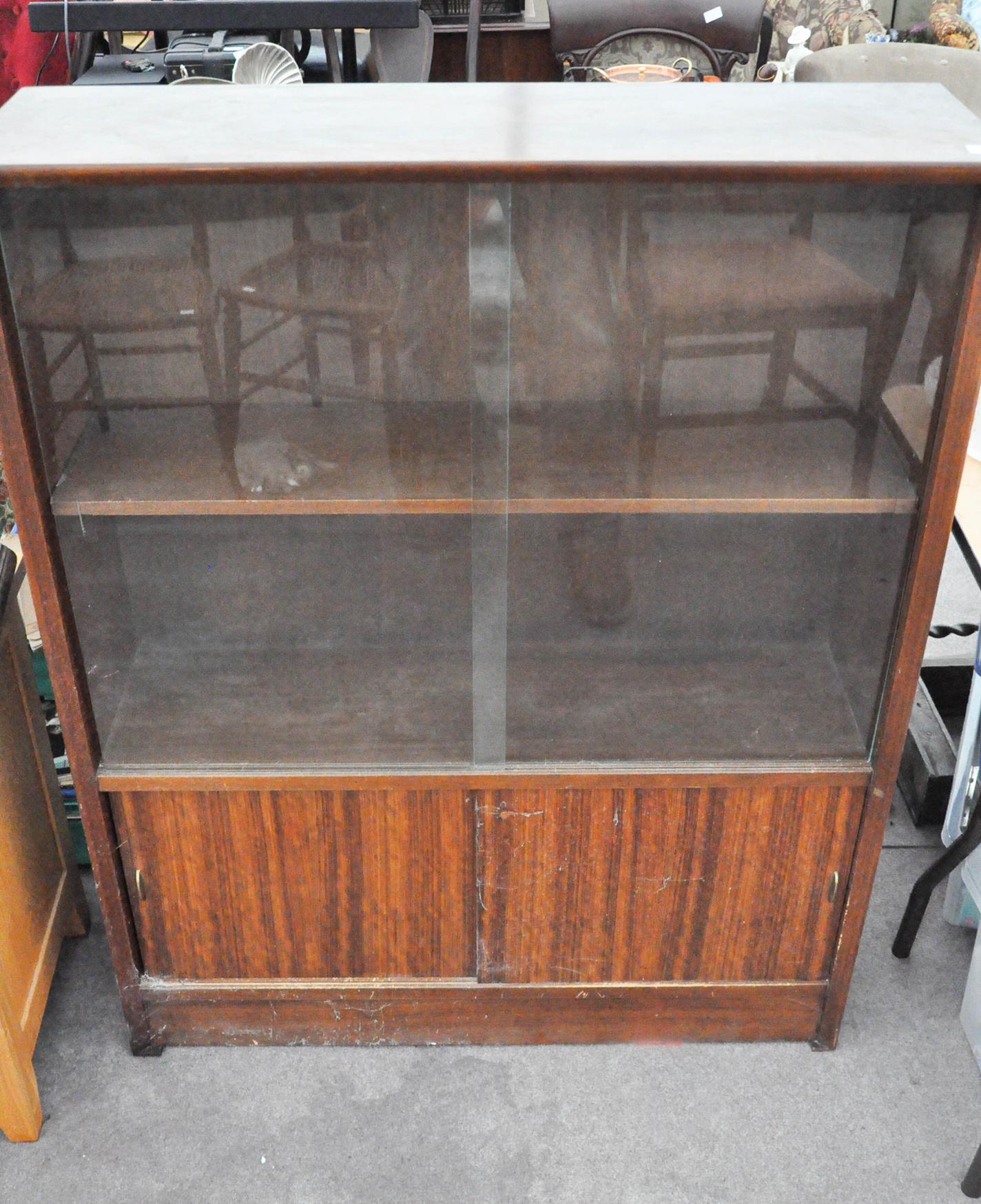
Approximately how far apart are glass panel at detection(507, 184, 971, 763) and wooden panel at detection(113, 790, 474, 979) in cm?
20

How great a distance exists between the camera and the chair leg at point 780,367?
1.29 m

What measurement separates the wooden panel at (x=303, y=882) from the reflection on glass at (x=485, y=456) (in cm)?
7

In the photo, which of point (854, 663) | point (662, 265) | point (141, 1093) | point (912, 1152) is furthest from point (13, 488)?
point (912, 1152)

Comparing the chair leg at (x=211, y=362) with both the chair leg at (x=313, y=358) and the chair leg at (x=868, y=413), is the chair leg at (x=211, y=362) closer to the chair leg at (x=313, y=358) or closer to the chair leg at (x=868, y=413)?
the chair leg at (x=313, y=358)

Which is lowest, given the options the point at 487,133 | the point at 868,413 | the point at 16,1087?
the point at 16,1087

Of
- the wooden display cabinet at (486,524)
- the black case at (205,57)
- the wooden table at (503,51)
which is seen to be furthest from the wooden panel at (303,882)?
the wooden table at (503,51)

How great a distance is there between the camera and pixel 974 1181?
1508 millimetres

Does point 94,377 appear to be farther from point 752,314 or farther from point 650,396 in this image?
point 752,314

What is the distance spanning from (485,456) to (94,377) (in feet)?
1.46

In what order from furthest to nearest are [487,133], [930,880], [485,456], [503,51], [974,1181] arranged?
[503,51] < [930,880] < [974,1181] < [485,456] < [487,133]

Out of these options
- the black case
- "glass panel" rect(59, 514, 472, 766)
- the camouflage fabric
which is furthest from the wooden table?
"glass panel" rect(59, 514, 472, 766)

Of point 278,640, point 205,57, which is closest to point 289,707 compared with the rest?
point 278,640

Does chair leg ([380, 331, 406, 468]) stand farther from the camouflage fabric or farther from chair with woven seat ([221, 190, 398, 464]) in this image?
the camouflage fabric

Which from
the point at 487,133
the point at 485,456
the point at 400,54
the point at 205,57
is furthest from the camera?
the point at 400,54
